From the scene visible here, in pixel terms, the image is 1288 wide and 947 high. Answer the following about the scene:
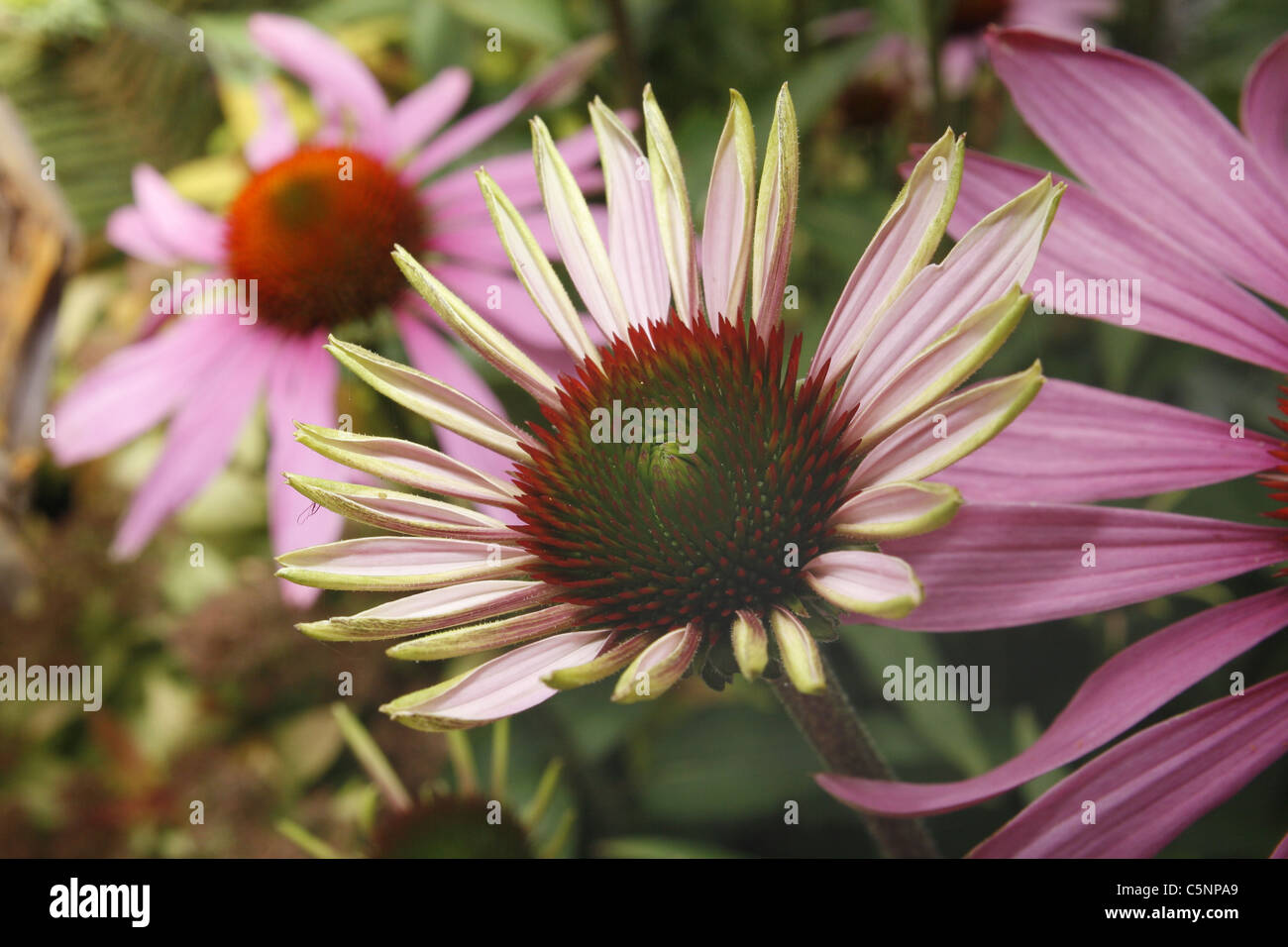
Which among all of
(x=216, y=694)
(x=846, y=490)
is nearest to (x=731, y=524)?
(x=846, y=490)

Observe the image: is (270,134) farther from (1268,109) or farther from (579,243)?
(1268,109)

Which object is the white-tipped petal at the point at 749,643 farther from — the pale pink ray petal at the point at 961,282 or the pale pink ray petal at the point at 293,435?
the pale pink ray petal at the point at 293,435

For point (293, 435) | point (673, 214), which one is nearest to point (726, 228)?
point (673, 214)

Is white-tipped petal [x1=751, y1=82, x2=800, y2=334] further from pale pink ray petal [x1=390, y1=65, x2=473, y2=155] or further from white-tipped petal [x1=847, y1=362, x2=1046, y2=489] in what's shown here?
pale pink ray petal [x1=390, y1=65, x2=473, y2=155]

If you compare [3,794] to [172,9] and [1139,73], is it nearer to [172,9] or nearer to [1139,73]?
[172,9]

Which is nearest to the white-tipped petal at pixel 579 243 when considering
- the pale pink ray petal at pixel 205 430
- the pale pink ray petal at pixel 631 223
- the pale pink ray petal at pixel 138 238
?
the pale pink ray petal at pixel 631 223

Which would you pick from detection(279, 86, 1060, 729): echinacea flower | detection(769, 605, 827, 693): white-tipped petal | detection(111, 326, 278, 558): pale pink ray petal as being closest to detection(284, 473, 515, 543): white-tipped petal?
detection(279, 86, 1060, 729): echinacea flower
